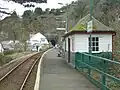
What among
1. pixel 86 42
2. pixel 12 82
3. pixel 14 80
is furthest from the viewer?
pixel 86 42

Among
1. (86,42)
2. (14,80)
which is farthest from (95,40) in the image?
(14,80)

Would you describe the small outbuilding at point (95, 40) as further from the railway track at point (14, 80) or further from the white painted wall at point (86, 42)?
the railway track at point (14, 80)

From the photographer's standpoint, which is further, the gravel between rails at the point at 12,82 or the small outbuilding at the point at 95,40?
the small outbuilding at the point at 95,40

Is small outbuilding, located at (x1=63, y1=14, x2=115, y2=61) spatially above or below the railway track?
above

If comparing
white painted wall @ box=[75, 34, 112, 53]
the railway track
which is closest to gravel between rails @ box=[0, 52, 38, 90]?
the railway track

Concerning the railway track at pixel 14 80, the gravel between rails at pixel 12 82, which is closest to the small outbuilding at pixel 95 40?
the railway track at pixel 14 80

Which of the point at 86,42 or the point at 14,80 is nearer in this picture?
the point at 14,80

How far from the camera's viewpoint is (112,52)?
27203 mm

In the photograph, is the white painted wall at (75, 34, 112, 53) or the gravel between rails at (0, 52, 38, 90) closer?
the gravel between rails at (0, 52, 38, 90)

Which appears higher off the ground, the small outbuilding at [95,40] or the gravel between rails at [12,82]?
the small outbuilding at [95,40]

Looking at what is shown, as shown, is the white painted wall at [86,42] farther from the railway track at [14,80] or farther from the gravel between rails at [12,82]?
the gravel between rails at [12,82]

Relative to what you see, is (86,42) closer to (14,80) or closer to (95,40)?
(95,40)

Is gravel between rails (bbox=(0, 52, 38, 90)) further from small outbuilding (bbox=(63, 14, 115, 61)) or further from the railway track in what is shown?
small outbuilding (bbox=(63, 14, 115, 61))

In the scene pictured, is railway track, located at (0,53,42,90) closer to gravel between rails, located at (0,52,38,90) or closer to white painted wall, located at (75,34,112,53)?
gravel between rails, located at (0,52,38,90)
